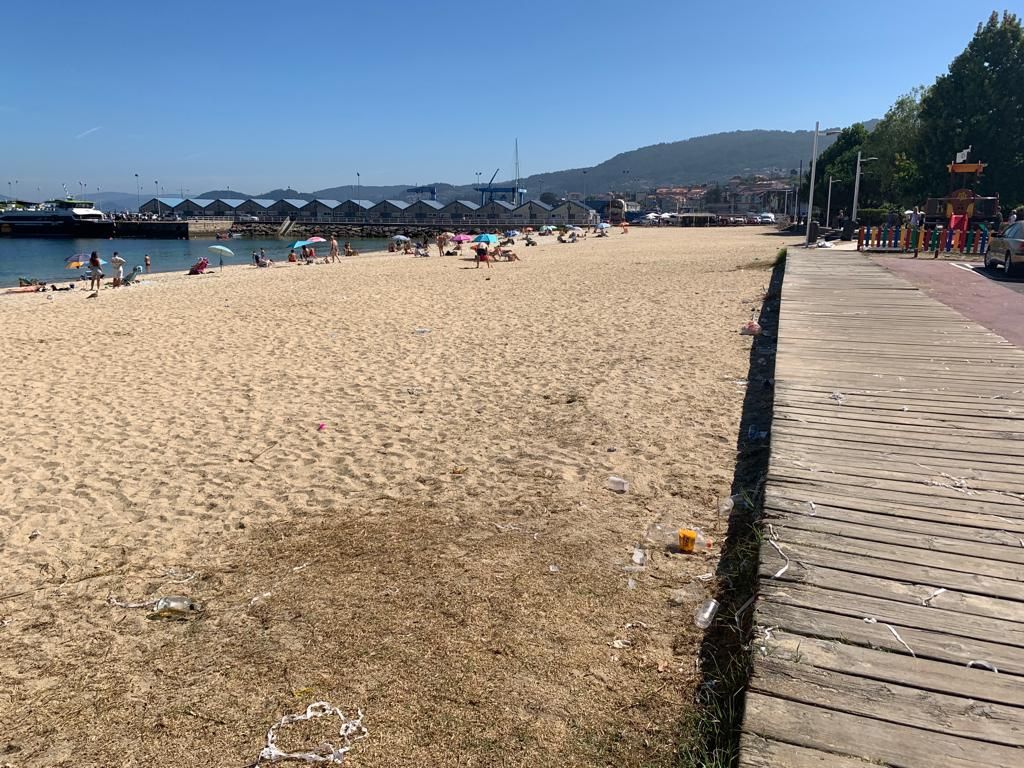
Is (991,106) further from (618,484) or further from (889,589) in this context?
(889,589)

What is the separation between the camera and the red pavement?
938 cm

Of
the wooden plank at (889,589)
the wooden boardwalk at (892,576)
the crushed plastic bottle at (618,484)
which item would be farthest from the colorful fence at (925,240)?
the wooden plank at (889,589)

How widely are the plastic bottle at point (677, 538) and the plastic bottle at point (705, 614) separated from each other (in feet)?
1.91

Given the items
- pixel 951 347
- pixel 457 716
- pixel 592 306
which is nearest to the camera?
pixel 457 716

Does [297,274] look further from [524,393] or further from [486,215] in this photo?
[486,215]

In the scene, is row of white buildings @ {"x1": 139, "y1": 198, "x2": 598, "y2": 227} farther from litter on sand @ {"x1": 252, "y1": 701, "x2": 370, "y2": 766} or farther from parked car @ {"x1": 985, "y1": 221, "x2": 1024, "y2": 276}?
litter on sand @ {"x1": 252, "y1": 701, "x2": 370, "y2": 766}

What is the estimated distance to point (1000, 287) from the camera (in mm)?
13352

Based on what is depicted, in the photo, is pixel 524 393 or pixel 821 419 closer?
pixel 821 419

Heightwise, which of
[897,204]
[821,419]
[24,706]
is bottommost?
[24,706]

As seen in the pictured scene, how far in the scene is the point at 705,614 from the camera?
3436mm

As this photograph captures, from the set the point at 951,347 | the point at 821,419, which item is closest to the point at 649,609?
the point at 821,419

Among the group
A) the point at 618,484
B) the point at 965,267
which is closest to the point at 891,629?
the point at 618,484

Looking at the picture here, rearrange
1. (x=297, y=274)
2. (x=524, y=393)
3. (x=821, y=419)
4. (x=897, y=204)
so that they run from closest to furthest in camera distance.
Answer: (x=821, y=419) → (x=524, y=393) → (x=297, y=274) → (x=897, y=204)

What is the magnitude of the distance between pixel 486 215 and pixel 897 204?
85.2m
